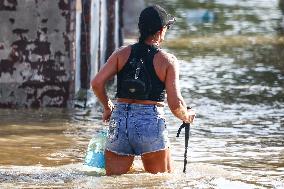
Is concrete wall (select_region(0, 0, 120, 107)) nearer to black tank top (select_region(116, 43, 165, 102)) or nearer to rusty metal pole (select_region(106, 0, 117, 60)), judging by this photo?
rusty metal pole (select_region(106, 0, 117, 60))

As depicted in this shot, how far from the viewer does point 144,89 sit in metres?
8.02

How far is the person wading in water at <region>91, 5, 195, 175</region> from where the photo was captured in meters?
8.04

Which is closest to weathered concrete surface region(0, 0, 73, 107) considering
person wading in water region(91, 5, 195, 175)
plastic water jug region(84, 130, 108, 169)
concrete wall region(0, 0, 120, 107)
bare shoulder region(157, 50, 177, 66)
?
concrete wall region(0, 0, 120, 107)

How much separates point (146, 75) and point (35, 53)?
5.66m

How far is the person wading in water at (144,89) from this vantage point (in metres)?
8.04

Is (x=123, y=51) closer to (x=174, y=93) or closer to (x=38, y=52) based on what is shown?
(x=174, y=93)

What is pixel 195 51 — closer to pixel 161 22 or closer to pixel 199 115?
pixel 199 115

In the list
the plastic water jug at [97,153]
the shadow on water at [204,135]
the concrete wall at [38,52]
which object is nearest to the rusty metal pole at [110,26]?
the shadow on water at [204,135]

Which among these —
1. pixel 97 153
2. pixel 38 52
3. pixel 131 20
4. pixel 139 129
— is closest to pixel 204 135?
pixel 38 52

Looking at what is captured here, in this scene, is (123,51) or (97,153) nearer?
(123,51)

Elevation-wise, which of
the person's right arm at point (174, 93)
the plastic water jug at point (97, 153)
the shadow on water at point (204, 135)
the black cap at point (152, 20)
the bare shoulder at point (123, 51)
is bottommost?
the shadow on water at point (204, 135)

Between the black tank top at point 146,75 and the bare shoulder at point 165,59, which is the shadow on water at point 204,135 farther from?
the bare shoulder at point 165,59

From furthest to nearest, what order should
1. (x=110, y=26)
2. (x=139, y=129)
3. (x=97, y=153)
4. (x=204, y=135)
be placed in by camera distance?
(x=110, y=26)
(x=204, y=135)
(x=97, y=153)
(x=139, y=129)

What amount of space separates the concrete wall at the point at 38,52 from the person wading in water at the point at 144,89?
5.35m
